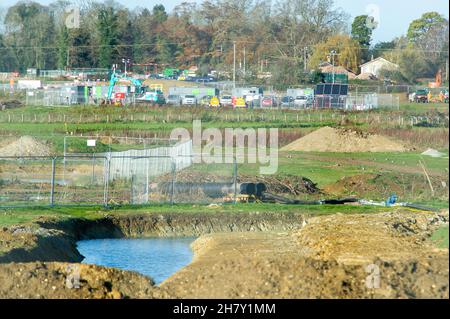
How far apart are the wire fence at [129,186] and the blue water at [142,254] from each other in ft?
11.4

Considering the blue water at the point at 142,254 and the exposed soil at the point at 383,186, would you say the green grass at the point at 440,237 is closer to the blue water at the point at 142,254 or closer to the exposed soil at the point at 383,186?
the blue water at the point at 142,254

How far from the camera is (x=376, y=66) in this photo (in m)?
70.8

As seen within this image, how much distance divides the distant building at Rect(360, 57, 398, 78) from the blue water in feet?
116

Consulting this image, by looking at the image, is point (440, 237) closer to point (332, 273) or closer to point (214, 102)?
point (332, 273)

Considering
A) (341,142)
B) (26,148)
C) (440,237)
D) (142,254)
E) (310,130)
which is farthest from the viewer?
(310,130)

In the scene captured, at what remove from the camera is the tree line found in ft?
286

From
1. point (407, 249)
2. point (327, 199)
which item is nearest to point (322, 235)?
point (407, 249)

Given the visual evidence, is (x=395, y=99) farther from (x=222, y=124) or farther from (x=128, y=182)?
(x=128, y=182)

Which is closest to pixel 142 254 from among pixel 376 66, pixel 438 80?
pixel 438 80

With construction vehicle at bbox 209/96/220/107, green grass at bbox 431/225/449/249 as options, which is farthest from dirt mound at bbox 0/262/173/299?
construction vehicle at bbox 209/96/220/107

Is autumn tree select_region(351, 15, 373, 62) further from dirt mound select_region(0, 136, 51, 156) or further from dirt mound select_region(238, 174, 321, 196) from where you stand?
dirt mound select_region(238, 174, 321, 196)

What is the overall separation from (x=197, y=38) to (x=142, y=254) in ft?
262

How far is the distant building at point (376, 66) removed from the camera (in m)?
60.4

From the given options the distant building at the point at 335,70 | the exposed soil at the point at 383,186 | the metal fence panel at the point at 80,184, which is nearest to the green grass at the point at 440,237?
the metal fence panel at the point at 80,184
